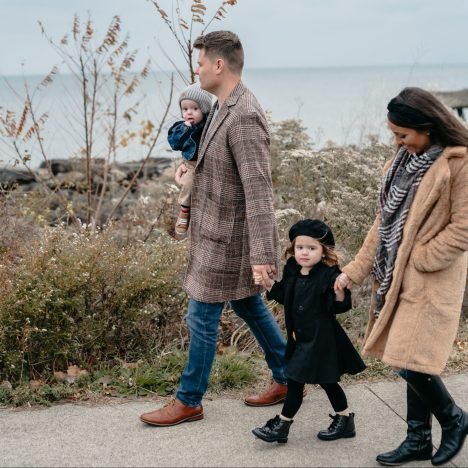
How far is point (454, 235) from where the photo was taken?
3.29 m

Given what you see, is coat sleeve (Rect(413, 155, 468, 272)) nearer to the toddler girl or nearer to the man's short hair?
the toddler girl

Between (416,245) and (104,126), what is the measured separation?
571 centimetres

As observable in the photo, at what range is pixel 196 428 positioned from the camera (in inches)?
160

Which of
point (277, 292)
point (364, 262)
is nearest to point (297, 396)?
point (277, 292)

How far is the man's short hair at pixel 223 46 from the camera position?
381cm

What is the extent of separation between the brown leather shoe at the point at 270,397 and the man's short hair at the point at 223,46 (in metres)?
1.81

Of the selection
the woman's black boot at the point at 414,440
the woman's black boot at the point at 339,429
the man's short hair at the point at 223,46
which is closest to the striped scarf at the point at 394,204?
the woman's black boot at the point at 414,440

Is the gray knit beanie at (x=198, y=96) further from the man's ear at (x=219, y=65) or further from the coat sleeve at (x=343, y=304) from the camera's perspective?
the coat sleeve at (x=343, y=304)

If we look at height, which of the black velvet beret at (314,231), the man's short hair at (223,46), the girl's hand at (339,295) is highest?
the man's short hair at (223,46)

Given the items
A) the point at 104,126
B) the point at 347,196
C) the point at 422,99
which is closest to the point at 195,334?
the point at 422,99

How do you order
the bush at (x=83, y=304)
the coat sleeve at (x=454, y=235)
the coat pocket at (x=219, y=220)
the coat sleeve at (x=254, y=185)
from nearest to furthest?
the coat sleeve at (x=454, y=235), the coat sleeve at (x=254, y=185), the coat pocket at (x=219, y=220), the bush at (x=83, y=304)

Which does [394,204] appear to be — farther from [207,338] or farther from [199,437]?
[199,437]

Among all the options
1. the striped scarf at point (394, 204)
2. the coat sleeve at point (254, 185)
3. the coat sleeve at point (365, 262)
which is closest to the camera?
the striped scarf at point (394, 204)

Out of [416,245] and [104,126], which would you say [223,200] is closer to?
[416,245]
